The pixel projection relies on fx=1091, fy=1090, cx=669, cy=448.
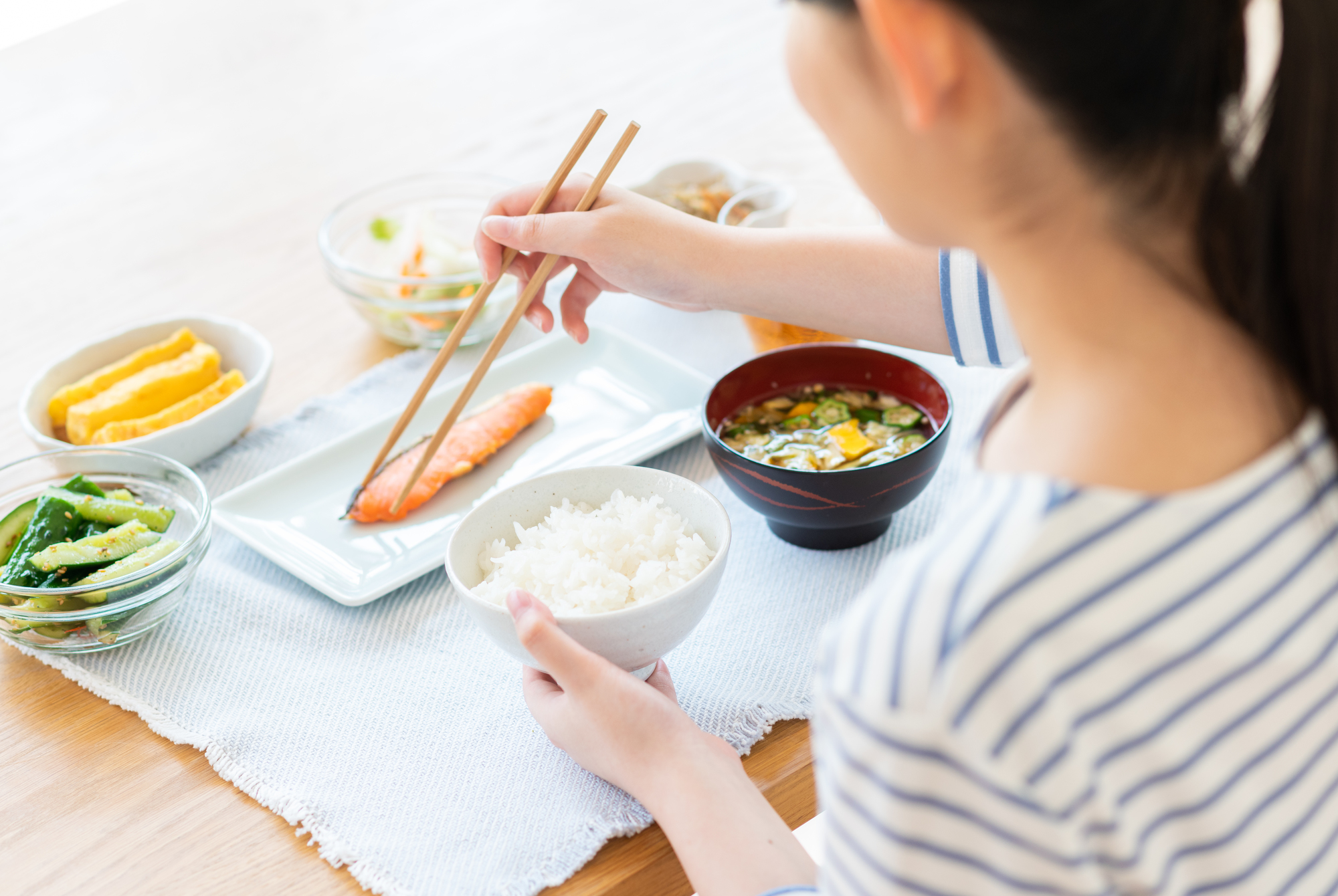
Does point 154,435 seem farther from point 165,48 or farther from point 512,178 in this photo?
point 165,48

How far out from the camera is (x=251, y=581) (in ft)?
3.91

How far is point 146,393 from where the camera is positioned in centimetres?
139

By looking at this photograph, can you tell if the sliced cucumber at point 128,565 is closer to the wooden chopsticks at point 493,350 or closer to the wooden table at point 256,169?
the wooden table at point 256,169

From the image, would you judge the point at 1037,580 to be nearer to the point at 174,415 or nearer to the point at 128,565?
the point at 128,565

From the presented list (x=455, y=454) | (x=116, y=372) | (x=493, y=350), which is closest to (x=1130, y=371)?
(x=493, y=350)

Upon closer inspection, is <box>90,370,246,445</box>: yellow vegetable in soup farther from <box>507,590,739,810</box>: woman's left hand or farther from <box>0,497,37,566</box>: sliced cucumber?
<box>507,590,739,810</box>: woman's left hand

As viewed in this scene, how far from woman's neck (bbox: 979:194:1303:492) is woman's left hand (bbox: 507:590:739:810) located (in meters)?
0.41

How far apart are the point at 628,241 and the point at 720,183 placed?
1.87ft

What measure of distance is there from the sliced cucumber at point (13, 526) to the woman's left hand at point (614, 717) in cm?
59

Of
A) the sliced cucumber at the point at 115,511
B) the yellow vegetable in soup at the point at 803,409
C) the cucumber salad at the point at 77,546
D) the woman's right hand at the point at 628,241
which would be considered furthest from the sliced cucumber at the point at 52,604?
the yellow vegetable in soup at the point at 803,409

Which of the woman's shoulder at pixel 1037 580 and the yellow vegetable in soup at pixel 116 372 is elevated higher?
the woman's shoulder at pixel 1037 580

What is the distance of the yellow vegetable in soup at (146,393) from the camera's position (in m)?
1.35

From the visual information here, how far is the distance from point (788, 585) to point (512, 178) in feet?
3.74

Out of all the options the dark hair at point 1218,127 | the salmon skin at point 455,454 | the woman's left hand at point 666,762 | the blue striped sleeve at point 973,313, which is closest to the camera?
the dark hair at point 1218,127
